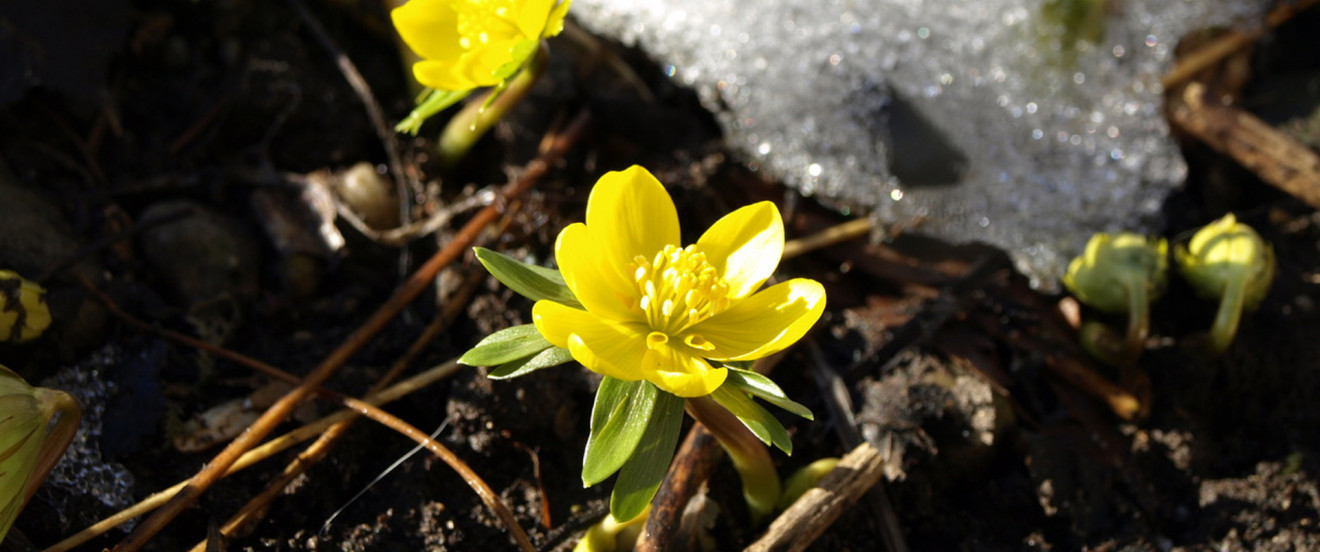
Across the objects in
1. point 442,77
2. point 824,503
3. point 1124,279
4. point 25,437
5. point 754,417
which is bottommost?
point 824,503

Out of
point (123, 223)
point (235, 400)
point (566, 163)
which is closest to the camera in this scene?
point (235, 400)

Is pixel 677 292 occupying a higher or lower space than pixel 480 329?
higher

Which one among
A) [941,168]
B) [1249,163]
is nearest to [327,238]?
[941,168]

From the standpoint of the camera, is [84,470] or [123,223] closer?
[84,470]

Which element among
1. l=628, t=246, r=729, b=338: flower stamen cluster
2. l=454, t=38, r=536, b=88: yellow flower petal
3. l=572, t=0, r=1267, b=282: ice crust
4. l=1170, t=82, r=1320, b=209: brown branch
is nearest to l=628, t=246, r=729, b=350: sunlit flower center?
l=628, t=246, r=729, b=338: flower stamen cluster

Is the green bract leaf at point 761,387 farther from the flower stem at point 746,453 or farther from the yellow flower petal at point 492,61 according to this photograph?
the yellow flower petal at point 492,61

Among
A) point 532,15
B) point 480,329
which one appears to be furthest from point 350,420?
point 532,15

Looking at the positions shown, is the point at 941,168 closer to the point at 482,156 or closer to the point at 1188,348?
the point at 1188,348

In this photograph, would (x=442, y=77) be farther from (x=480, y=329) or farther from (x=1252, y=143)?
(x=1252, y=143)
